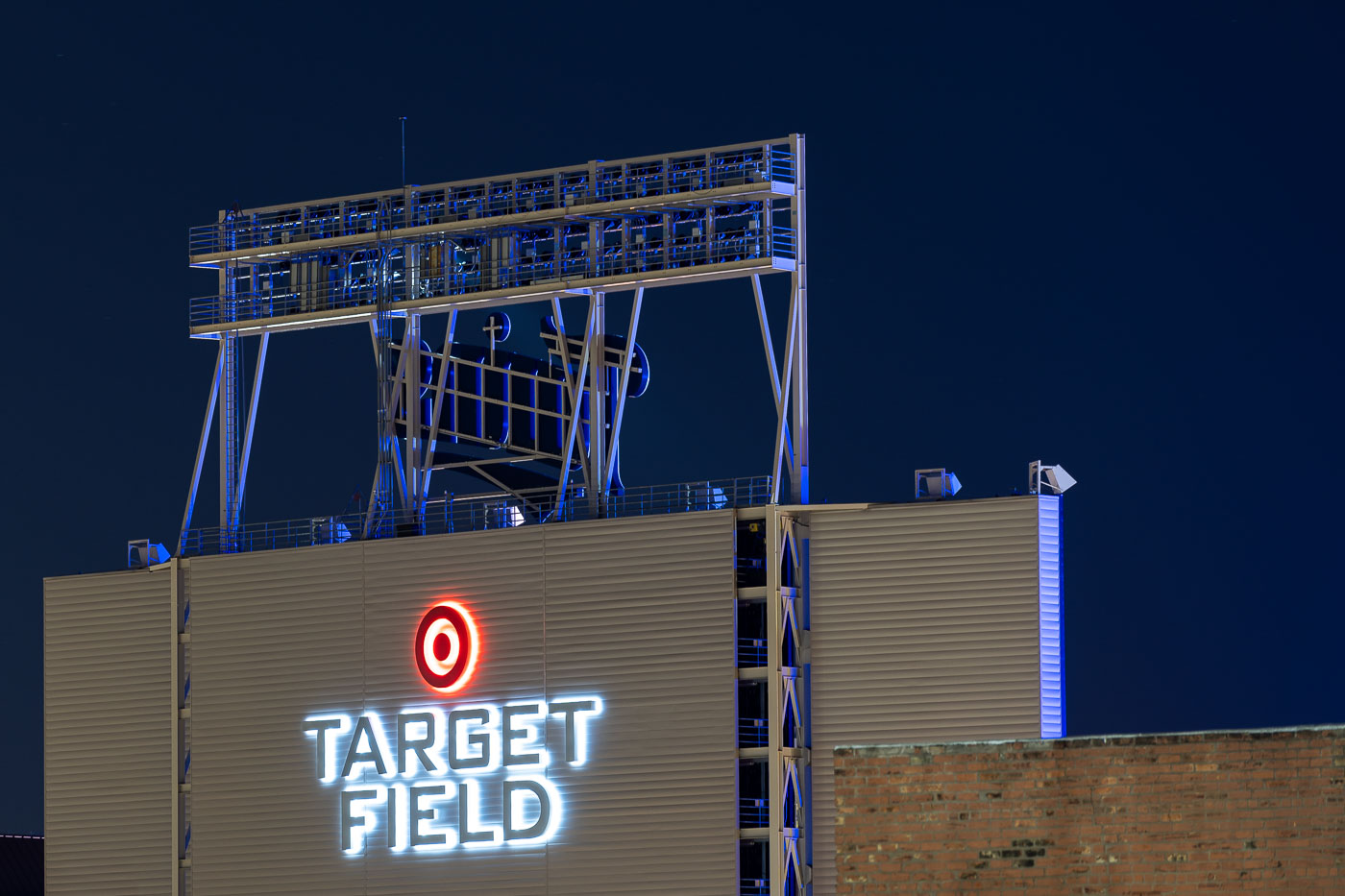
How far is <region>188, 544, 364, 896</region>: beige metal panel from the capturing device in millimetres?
49188

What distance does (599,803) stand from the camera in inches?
1813

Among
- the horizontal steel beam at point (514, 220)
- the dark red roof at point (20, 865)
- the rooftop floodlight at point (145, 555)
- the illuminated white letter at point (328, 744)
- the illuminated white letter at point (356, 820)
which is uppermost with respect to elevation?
the horizontal steel beam at point (514, 220)

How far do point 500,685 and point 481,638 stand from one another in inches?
40.8

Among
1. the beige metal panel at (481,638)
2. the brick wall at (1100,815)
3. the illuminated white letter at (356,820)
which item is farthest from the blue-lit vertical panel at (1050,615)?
the brick wall at (1100,815)

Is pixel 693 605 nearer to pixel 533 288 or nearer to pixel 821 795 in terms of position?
pixel 821 795

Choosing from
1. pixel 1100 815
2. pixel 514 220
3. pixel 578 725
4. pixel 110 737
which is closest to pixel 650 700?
pixel 578 725

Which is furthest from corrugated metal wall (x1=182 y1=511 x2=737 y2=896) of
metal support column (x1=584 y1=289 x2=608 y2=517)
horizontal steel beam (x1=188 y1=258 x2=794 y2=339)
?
horizontal steel beam (x1=188 y1=258 x2=794 y2=339)

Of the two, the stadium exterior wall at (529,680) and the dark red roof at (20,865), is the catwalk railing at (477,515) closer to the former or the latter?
the stadium exterior wall at (529,680)

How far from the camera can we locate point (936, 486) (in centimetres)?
4528

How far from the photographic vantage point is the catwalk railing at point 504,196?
48.4 metres

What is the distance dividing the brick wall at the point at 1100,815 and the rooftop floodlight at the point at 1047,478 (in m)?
19.4

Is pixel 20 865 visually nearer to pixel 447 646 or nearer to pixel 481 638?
pixel 447 646

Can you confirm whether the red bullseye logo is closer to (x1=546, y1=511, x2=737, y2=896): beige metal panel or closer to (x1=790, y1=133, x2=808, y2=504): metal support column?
(x1=546, y1=511, x2=737, y2=896): beige metal panel

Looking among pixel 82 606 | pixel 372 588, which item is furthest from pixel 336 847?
pixel 82 606
